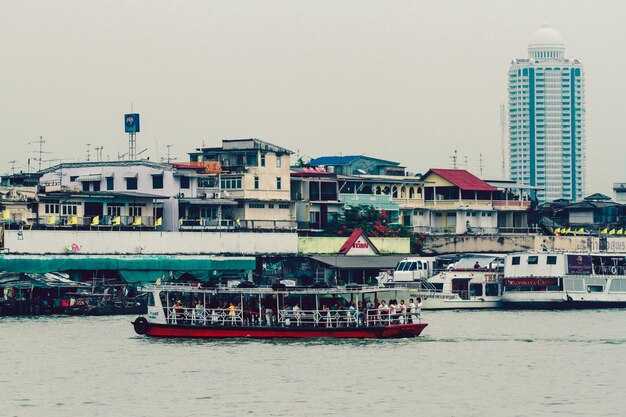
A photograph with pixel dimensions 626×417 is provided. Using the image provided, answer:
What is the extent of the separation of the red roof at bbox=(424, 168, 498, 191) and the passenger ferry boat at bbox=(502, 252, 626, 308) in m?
28.7

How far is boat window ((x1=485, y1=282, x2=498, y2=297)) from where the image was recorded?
77.6 m

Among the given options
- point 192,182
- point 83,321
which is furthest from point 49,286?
point 192,182

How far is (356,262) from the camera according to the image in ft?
292

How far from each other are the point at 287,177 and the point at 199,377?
51.4 metres

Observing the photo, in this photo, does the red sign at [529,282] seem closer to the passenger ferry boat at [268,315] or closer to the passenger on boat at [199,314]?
the passenger ferry boat at [268,315]

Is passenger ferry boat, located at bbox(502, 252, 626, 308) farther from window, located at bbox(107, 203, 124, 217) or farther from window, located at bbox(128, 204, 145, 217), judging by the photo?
window, located at bbox(107, 203, 124, 217)

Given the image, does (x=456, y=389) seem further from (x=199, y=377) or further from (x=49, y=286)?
(x=49, y=286)

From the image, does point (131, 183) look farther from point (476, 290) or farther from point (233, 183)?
point (476, 290)

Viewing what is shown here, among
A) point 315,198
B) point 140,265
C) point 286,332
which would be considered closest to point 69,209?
point 140,265

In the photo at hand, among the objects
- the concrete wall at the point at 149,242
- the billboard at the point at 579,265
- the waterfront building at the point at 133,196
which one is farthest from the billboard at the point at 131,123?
the billboard at the point at 579,265

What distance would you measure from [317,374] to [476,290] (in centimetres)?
3420

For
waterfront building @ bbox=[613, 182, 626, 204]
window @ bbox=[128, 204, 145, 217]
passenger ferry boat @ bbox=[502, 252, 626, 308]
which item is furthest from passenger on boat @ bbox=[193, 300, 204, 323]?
waterfront building @ bbox=[613, 182, 626, 204]

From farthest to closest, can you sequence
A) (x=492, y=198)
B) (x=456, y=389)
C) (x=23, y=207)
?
(x=492, y=198) → (x=23, y=207) → (x=456, y=389)

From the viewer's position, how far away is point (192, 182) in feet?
293
